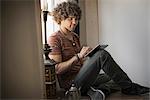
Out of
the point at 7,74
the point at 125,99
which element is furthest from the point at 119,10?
the point at 7,74

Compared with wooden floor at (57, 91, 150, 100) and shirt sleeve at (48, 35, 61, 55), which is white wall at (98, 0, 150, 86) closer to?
wooden floor at (57, 91, 150, 100)

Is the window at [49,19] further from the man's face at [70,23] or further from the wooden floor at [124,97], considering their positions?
the wooden floor at [124,97]

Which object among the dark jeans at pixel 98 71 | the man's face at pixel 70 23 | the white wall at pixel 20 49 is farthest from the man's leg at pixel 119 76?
the white wall at pixel 20 49

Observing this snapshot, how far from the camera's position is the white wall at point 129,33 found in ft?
3.92

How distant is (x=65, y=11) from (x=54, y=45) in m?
0.19

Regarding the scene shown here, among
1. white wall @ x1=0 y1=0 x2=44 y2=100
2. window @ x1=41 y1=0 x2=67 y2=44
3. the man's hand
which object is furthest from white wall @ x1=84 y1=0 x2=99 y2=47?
white wall @ x1=0 y1=0 x2=44 y2=100

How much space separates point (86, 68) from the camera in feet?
3.87

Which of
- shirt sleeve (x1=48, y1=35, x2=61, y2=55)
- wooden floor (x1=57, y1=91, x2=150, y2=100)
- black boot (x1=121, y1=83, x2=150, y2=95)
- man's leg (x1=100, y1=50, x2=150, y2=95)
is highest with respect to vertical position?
shirt sleeve (x1=48, y1=35, x2=61, y2=55)

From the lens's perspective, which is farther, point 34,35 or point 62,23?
point 62,23

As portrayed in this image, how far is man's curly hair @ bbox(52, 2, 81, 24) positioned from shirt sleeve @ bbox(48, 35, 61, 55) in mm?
92

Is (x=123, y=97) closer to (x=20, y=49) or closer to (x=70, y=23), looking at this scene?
(x=70, y=23)

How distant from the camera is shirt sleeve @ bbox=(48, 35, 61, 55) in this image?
1.17 meters

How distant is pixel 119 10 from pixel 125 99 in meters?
0.47

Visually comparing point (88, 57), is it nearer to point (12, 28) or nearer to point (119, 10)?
point (119, 10)
